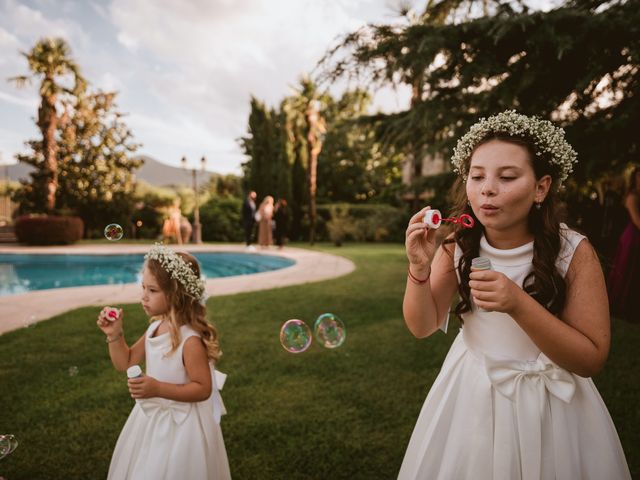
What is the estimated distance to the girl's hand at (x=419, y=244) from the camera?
1366 millimetres

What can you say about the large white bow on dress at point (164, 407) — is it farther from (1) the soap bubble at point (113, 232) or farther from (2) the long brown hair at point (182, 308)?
(1) the soap bubble at point (113, 232)

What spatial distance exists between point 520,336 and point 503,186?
0.51 meters

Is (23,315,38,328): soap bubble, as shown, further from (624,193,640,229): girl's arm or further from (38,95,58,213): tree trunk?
(38,95,58,213): tree trunk

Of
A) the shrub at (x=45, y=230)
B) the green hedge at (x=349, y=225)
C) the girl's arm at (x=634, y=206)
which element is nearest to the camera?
the girl's arm at (x=634, y=206)

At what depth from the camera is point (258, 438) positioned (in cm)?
283

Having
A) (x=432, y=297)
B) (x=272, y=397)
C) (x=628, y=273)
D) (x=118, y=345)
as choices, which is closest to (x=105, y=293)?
(x=272, y=397)

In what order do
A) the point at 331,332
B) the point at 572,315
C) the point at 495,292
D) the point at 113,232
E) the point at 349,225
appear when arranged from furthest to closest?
the point at 349,225 → the point at 331,332 → the point at 113,232 → the point at 572,315 → the point at 495,292

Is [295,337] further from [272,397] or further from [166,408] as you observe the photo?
[166,408]

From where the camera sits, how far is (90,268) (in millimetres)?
13203

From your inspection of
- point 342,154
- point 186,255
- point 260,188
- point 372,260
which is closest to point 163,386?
point 186,255

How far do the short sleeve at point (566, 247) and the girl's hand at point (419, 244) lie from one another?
16.2 inches

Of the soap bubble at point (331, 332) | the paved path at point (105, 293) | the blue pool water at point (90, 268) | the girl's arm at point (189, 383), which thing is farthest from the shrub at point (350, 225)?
the girl's arm at point (189, 383)

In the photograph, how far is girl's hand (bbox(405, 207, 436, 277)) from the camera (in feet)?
4.48

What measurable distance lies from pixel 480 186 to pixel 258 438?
7.53ft
